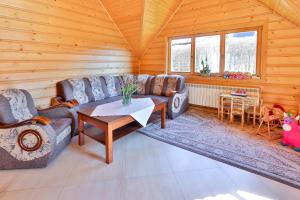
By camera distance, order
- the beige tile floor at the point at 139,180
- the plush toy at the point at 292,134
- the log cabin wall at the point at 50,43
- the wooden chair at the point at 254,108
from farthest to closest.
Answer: the wooden chair at the point at 254,108 → the log cabin wall at the point at 50,43 → the plush toy at the point at 292,134 → the beige tile floor at the point at 139,180

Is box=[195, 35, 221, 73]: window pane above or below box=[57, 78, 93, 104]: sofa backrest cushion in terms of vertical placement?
above

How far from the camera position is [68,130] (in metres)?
2.76

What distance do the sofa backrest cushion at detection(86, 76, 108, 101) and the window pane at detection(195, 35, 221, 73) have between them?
2398mm

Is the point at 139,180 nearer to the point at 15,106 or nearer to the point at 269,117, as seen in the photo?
the point at 15,106

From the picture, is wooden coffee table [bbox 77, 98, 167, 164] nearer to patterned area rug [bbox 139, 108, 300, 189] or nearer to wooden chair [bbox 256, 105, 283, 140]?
patterned area rug [bbox 139, 108, 300, 189]

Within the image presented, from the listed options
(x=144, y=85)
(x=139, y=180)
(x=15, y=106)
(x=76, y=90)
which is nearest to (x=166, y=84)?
(x=144, y=85)

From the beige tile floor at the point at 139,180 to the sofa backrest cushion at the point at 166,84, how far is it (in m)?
1.97

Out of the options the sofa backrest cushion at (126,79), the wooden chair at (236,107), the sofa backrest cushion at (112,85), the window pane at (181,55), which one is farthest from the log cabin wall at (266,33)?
the sofa backrest cushion at (112,85)

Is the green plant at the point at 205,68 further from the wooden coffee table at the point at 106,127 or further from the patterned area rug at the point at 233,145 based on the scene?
the wooden coffee table at the point at 106,127

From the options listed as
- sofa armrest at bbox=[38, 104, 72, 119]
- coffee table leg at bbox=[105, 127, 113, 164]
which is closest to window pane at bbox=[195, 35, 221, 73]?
coffee table leg at bbox=[105, 127, 113, 164]

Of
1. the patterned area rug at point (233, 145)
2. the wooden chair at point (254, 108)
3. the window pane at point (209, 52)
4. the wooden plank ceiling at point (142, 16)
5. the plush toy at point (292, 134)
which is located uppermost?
the wooden plank ceiling at point (142, 16)

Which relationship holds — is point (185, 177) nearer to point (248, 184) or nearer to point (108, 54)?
point (248, 184)

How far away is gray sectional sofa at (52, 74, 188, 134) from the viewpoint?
11.2 ft

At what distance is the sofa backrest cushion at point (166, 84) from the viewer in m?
4.25
